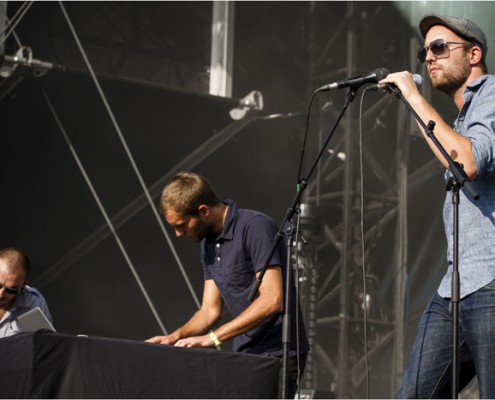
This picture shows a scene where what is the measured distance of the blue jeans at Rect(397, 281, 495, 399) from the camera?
2791 millimetres

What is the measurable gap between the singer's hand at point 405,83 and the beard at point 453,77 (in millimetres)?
187

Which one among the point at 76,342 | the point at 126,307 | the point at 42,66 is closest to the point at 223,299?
the point at 76,342

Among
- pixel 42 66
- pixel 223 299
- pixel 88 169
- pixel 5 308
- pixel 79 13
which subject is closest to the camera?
pixel 223 299

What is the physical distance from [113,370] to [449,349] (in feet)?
3.55

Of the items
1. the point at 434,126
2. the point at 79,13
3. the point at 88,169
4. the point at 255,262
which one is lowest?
the point at 255,262

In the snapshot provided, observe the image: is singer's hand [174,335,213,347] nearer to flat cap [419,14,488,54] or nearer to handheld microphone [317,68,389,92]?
handheld microphone [317,68,389,92]

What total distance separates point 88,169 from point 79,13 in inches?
58.8

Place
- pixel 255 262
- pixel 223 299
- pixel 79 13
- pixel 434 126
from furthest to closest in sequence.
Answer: pixel 79 13, pixel 223 299, pixel 255 262, pixel 434 126

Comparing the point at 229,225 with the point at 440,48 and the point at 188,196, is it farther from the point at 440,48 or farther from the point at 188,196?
the point at 440,48

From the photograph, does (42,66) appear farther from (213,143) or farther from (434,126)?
(434,126)

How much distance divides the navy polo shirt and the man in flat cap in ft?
2.51


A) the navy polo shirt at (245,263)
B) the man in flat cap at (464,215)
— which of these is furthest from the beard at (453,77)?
the navy polo shirt at (245,263)

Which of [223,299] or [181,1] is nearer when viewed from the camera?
[223,299]

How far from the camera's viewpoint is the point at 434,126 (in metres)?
2.76
